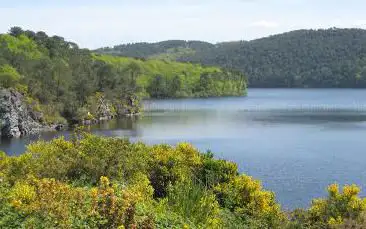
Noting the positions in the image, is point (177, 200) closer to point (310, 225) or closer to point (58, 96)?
point (310, 225)

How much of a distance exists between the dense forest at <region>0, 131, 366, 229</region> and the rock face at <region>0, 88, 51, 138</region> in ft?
222

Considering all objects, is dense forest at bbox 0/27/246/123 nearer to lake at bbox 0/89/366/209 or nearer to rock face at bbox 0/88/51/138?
rock face at bbox 0/88/51/138

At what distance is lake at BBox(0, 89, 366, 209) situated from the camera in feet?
184

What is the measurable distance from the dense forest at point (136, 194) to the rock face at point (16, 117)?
6759cm

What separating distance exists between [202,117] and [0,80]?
164 feet

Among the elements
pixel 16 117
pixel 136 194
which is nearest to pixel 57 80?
pixel 16 117

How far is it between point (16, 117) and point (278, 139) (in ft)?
152

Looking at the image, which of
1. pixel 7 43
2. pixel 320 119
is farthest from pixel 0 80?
pixel 320 119

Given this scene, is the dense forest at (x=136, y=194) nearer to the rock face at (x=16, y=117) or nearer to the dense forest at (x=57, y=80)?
the rock face at (x=16, y=117)

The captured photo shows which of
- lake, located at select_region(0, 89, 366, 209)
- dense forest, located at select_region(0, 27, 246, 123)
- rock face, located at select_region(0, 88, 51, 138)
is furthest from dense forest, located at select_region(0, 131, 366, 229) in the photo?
dense forest, located at select_region(0, 27, 246, 123)

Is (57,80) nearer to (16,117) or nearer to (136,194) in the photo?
(16,117)

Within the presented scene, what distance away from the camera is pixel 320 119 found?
12675cm

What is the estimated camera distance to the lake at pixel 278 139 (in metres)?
56.2

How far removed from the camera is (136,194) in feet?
48.7
